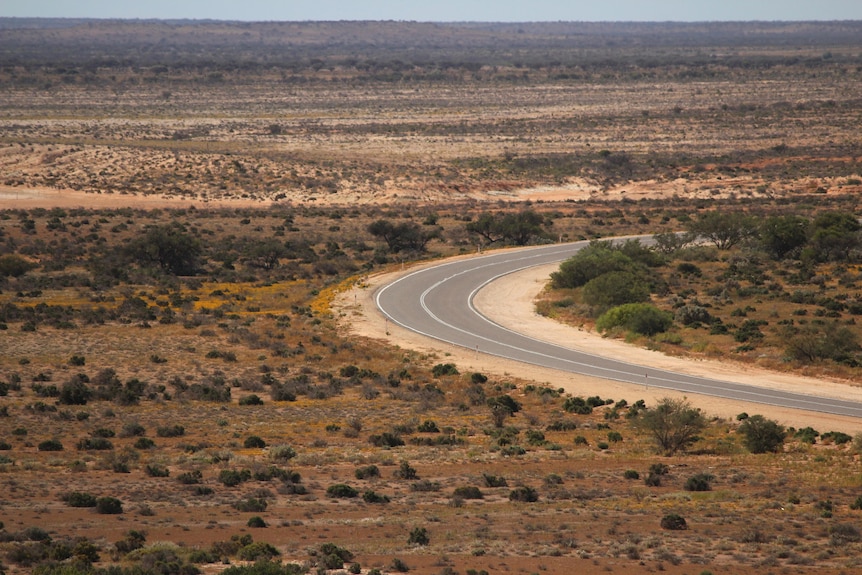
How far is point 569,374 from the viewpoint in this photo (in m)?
36.3

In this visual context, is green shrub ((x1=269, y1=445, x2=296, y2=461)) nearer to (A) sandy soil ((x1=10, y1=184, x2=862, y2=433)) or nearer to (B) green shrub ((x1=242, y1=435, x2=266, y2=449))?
(B) green shrub ((x1=242, y1=435, x2=266, y2=449))

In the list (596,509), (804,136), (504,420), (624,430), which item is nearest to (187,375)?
(504,420)

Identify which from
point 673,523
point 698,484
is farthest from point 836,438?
point 673,523

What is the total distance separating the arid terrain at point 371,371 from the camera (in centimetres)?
1925

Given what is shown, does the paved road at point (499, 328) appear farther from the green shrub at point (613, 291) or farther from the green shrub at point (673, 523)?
the green shrub at point (673, 523)

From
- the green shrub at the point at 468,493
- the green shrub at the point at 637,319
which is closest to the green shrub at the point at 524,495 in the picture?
the green shrub at the point at 468,493

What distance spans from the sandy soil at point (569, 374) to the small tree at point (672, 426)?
3758mm

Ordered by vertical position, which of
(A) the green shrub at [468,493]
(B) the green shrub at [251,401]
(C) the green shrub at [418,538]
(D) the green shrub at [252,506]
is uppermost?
(C) the green shrub at [418,538]

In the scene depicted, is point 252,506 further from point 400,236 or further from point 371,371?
point 400,236

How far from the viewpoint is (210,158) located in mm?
92750

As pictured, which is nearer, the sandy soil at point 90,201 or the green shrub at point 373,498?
the green shrub at point 373,498

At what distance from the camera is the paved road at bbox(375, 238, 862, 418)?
110 feet

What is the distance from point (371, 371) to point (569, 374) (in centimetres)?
709

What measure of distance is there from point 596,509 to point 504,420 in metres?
9.43
